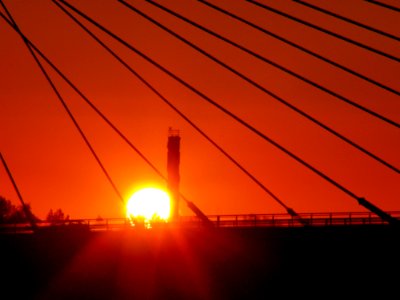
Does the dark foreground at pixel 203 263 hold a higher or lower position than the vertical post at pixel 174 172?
lower

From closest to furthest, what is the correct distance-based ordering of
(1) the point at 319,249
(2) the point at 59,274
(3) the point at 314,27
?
(3) the point at 314,27 → (1) the point at 319,249 → (2) the point at 59,274

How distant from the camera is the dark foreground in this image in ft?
168

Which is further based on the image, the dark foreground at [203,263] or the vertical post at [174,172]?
the vertical post at [174,172]

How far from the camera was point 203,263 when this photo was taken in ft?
177

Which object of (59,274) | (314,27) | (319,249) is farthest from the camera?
(59,274)

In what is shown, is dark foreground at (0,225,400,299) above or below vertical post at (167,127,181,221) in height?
below

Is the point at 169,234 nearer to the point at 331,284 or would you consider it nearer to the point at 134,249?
the point at 134,249

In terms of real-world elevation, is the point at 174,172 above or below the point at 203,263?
above

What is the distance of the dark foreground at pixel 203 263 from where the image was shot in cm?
5131

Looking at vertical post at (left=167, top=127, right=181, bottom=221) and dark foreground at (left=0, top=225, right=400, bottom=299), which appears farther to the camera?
vertical post at (left=167, top=127, right=181, bottom=221)

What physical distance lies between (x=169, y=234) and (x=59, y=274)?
23.4 feet

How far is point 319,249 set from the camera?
169 feet

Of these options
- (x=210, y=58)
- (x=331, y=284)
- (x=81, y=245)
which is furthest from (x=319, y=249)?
(x=210, y=58)

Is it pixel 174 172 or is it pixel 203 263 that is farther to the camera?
pixel 174 172
